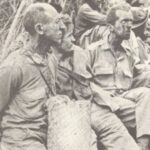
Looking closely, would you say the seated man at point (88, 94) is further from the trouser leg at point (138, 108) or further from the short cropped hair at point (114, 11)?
the short cropped hair at point (114, 11)

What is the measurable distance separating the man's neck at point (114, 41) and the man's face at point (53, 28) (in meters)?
0.73

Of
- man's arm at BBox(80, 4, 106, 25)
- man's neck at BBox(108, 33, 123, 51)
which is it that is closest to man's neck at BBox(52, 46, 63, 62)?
man's neck at BBox(108, 33, 123, 51)

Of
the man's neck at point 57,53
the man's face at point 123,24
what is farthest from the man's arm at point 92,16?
the man's neck at point 57,53

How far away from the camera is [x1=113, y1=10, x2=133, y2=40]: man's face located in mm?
10070

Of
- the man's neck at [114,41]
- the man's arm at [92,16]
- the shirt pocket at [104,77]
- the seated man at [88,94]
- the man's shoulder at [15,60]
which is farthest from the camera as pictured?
the man's arm at [92,16]

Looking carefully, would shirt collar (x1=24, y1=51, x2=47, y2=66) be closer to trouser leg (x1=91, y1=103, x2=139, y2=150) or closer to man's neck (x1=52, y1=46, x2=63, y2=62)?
man's neck (x1=52, y1=46, x2=63, y2=62)

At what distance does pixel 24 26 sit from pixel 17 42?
45cm

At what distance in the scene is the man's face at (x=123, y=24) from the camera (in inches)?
396

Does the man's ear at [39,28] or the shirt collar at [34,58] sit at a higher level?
the man's ear at [39,28]

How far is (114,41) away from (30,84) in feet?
3.87

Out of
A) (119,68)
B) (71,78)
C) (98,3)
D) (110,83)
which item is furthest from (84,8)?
(71,78)

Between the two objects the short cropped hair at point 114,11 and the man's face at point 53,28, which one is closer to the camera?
the man's face at point 53,28

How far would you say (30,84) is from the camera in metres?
9.45

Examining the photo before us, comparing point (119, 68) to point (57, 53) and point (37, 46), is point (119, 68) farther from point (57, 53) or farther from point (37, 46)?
point (37, 46)
